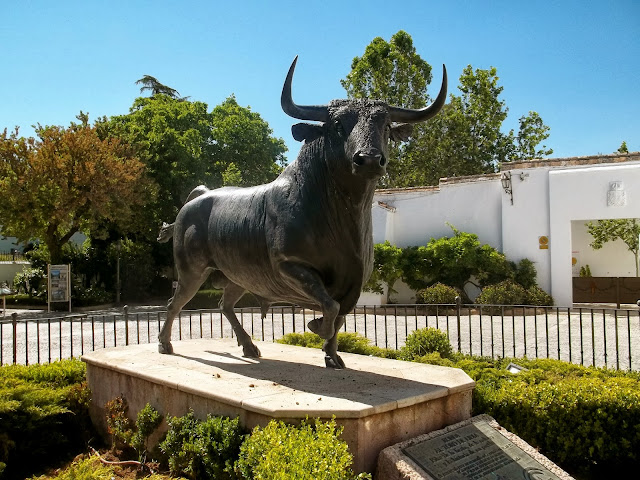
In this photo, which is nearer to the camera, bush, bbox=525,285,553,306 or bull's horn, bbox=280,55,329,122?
bull's horn, bbox=280,55,329,122

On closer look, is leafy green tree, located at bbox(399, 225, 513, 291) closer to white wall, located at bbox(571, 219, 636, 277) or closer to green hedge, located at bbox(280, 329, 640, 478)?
white wall, located at bbox(571, 219, 636, 277)

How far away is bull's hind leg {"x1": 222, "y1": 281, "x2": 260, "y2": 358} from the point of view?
529cm

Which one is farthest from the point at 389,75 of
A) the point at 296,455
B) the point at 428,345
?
the point at 296,455

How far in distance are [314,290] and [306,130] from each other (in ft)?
3.94

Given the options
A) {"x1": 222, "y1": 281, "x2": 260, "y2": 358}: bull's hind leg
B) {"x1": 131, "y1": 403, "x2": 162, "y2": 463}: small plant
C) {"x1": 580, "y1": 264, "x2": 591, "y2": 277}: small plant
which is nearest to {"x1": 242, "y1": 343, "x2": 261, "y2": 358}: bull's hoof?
{"x1": 222, "y1": 281, "x2": 260, "y2": 358}: bull's hind leg

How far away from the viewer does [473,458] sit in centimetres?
333

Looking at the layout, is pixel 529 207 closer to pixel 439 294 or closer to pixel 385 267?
pixel 439 294

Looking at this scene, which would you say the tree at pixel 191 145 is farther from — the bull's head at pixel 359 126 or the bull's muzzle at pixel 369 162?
the bull's muzzle at pixel 369 162

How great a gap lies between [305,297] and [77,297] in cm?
1903

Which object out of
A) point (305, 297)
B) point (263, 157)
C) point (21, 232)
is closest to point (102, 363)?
point (305, 297)

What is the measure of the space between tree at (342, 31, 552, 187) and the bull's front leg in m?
21.7

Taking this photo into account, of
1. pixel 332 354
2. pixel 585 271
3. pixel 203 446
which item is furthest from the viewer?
pixel 585 271

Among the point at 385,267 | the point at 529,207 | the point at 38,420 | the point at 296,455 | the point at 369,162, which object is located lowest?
the point at 38,420

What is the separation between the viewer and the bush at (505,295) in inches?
610
